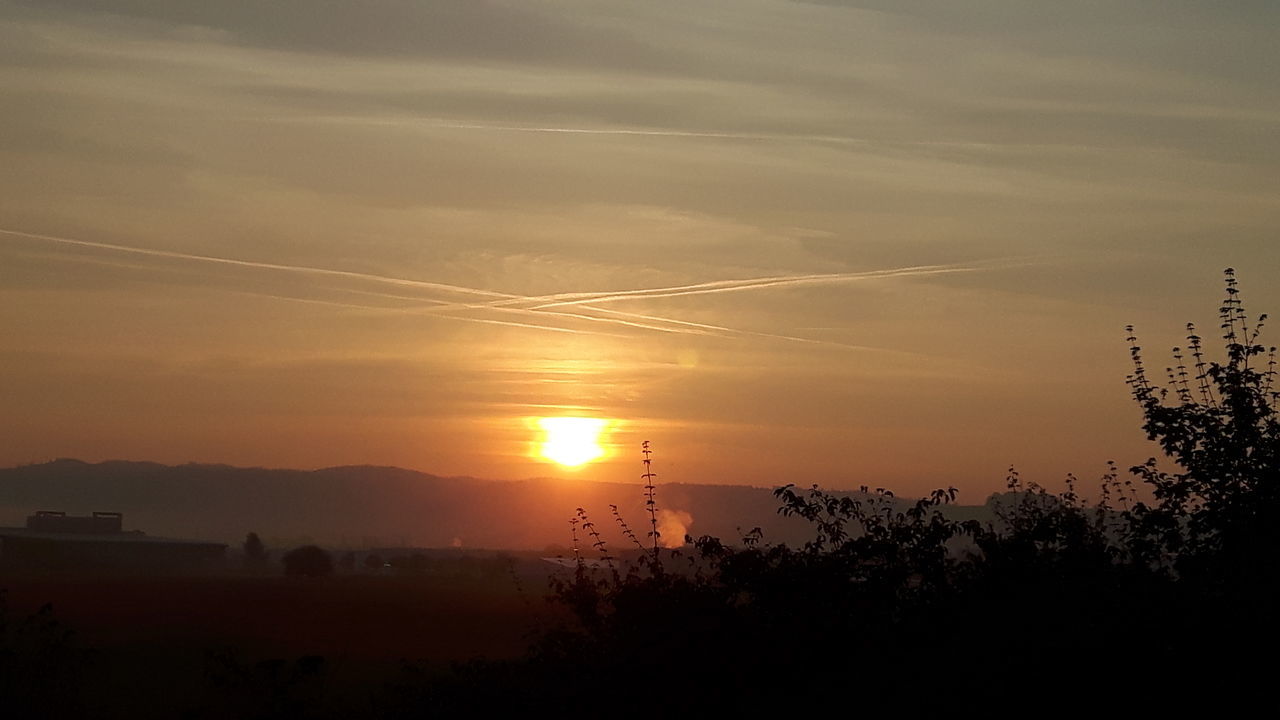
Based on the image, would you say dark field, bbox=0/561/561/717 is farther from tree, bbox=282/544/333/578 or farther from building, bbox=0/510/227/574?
tree, bbox=282/544/333/578

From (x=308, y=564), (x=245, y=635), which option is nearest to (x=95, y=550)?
(x=308, y=564)

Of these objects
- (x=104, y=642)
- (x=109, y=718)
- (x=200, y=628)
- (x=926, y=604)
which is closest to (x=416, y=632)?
(x=200, y=628)

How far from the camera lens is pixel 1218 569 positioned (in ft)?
50.8

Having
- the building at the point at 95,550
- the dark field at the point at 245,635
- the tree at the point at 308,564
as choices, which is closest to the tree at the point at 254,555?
the building at the point at 95,550

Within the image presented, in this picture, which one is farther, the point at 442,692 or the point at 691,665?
the point at 442,692

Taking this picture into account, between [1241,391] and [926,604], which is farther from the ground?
[1241,391]

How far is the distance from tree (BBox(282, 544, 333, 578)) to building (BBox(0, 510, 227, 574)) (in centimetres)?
995

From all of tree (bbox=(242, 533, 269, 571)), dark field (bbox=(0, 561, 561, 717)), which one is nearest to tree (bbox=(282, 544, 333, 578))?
tree (bbox=(242, 533, 269, 571))

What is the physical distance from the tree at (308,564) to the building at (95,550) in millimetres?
9952

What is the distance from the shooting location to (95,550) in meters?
141

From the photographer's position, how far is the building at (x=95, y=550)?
12344cm

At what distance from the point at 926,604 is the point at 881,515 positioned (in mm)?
1337

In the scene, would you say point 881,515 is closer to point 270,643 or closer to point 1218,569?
point 1218,569

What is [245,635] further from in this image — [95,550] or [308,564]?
[95,550]
